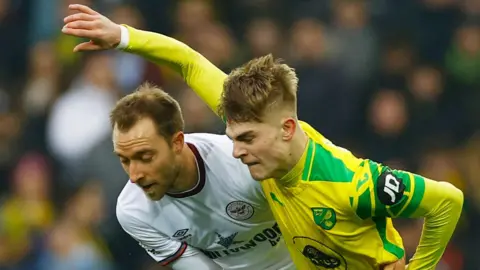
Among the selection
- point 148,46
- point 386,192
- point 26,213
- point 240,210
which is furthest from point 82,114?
point 386,192

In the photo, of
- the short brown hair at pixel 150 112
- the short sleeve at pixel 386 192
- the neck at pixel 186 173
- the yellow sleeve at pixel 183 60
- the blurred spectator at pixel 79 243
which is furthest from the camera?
the blurred spectator at pixel 79 243

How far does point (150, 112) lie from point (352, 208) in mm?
1113

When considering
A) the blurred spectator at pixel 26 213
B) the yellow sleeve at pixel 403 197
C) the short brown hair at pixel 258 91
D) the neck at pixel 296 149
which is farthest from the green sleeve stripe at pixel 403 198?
the blurred spectator at pixel 26 213

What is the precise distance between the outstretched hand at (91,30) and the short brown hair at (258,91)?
73cm

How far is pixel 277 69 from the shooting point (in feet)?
17.4

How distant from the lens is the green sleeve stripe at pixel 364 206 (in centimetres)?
519

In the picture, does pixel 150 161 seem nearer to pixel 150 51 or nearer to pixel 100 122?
pixel 150 51

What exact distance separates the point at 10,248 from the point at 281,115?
5085 millimetres

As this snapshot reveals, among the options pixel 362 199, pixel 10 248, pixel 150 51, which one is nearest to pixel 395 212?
pixel 362 199

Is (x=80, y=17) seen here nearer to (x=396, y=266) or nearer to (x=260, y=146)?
(x=260, y=146)

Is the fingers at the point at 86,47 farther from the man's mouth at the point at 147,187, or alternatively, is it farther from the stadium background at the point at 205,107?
the stadium background at the point at 205,107

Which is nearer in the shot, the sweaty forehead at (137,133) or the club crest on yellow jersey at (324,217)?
the club crest on yellow jersey at (324,217)

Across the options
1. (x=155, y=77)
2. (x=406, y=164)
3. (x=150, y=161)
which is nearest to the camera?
(x=150, y=161)

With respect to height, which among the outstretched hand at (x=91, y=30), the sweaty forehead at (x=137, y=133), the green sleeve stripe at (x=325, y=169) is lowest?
the sweaty forehead at (x=137, y=133)
